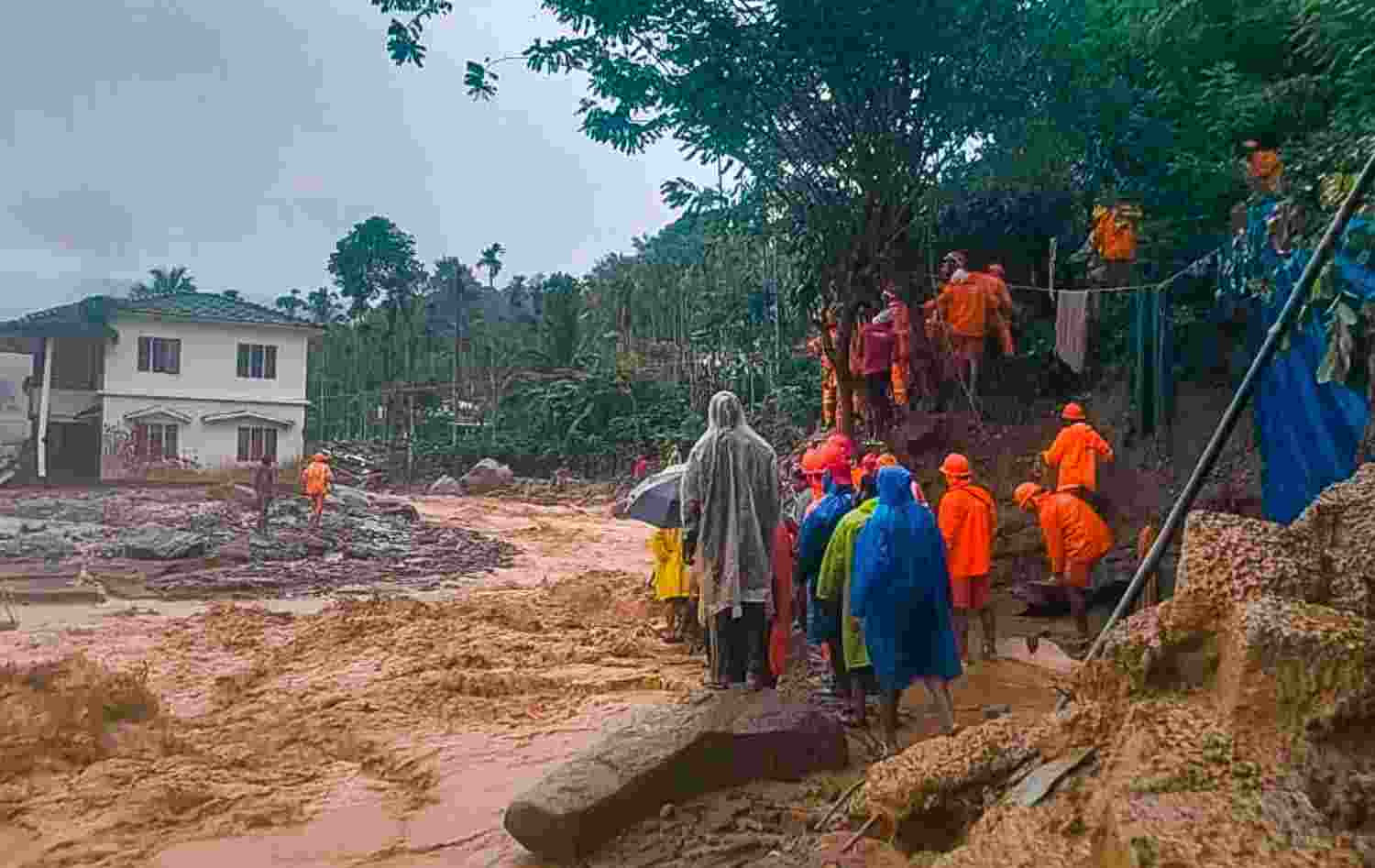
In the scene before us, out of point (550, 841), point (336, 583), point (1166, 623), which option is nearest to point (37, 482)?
point (336, 583)

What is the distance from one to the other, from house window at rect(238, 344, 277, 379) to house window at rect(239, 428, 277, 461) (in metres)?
1.54

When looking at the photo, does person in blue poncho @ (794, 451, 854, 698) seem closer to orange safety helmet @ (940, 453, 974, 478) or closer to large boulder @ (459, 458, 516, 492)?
orange safety helmet @ (940, 453, 974, 478)

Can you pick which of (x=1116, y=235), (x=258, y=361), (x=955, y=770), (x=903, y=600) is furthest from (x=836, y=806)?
(x=258, y=361)

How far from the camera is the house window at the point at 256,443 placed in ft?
97.9

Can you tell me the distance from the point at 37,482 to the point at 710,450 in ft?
84.0

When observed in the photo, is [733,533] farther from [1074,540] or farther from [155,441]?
[155,441]

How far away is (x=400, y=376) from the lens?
44.0 m

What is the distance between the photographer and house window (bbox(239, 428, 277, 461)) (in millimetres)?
29844

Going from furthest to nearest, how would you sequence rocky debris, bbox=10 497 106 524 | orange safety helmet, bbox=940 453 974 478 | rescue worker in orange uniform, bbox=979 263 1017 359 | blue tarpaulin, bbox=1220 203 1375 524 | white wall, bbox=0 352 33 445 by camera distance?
white wall, bbox=0 352 33 445
rocky debris, bbox=10 497 106 524
rescue worker in orange uniform, bbox=979 263 1017 359
orange safety helmet, bbox=940 453 974 478
blue tarpaulin, bbox=1220 203 1375 524

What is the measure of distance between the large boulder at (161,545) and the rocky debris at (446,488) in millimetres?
15453

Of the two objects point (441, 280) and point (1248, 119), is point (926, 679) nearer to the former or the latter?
point (1248, 119)

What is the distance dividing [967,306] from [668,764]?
25.1ft

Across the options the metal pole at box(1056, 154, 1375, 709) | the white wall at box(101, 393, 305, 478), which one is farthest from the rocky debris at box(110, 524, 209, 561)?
the metal pole at box(1056, 154, 1375, 709)

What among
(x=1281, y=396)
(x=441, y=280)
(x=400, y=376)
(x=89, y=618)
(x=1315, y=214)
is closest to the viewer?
(x=1315, y=214)
